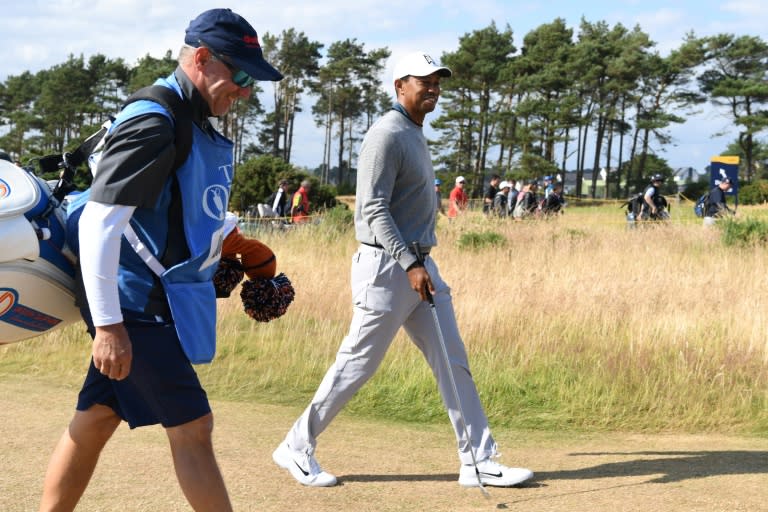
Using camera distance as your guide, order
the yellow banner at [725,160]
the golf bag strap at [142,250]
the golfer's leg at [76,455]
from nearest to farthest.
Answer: the golf bag strap at [142,250], the golfer's leg at [76,455], the yellow banner at [725,160]

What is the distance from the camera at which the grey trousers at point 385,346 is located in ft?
14.5

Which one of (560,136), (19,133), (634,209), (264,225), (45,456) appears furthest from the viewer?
(19,133)

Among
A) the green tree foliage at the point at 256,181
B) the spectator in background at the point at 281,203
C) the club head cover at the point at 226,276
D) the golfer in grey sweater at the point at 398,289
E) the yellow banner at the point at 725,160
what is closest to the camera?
the club head cover at the point at 226,276

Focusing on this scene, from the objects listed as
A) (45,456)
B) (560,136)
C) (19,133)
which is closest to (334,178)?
(19,133)

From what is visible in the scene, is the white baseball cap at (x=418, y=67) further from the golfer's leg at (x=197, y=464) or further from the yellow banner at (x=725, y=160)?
the yellow banner at (x=725, y=160)

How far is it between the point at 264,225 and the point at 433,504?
12352 mm

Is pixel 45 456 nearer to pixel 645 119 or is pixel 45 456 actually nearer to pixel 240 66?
pixel 240 66

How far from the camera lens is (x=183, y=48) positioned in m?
2.96

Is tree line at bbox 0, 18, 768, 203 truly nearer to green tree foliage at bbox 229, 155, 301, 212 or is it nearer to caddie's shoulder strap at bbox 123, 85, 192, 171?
green tree foliage at bbox 229, 155, 301, 212

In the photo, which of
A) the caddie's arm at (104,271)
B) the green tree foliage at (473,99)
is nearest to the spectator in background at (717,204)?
the caddie's arm at (104,271)

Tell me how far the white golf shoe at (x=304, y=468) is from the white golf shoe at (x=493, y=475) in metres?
0.62

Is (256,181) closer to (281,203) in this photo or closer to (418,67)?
(281,203)

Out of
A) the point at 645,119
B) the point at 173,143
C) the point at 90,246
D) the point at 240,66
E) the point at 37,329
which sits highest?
the point at 645,119

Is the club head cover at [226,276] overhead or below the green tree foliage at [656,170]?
below
